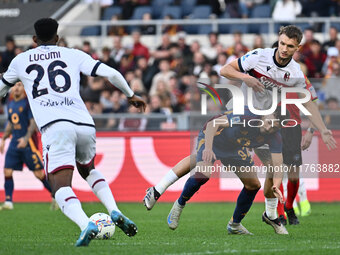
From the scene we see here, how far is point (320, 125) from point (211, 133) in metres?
1.32

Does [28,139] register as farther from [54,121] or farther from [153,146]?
[54,121]

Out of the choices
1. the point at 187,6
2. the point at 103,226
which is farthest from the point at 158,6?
the point at 103,226

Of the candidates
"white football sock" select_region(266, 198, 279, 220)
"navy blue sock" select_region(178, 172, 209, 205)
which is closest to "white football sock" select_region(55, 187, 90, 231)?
"navy blue sock" select_region(178, 172, 209, 205)

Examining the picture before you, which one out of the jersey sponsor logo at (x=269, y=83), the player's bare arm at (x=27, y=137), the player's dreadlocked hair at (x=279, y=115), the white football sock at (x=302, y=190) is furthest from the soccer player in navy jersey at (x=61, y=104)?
the player's bare arm at (x=27, y=137)

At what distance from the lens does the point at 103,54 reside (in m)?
19.1

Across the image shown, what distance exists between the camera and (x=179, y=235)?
30.8ft

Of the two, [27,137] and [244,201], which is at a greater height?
[244,201]

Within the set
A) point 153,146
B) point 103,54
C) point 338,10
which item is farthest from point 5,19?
point 338,10

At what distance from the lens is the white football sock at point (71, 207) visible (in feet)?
24.2

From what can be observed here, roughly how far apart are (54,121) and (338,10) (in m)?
14.1

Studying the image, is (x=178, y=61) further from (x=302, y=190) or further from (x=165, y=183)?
(x=165, y=183)

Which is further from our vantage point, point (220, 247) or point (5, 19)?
point (5, 19)

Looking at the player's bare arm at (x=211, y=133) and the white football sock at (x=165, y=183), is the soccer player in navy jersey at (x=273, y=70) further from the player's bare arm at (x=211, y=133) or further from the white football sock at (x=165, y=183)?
the white football sock at (x=165, y=183)

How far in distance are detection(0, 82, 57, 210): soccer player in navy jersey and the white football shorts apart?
680 cm
